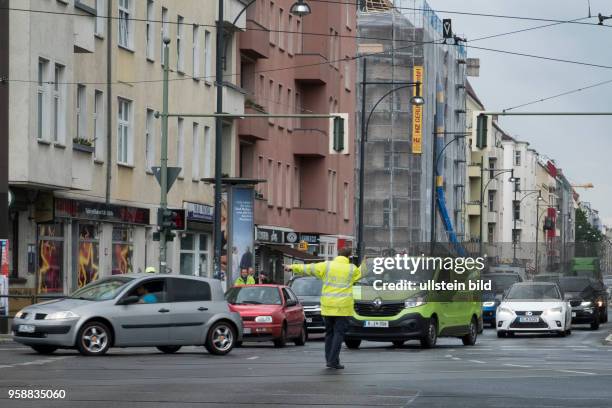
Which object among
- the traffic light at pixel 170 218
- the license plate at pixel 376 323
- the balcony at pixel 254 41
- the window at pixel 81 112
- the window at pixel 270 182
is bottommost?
the license plate at pixel 376 323

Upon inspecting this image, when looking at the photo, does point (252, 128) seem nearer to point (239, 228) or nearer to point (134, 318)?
point (239, 228)

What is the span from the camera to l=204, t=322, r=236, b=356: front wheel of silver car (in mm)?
28812

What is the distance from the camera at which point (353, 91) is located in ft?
263

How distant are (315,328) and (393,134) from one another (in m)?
56.1

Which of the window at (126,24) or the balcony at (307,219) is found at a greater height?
the window at (126,24)

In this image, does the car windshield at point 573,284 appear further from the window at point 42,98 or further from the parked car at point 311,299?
the window at point 42,98

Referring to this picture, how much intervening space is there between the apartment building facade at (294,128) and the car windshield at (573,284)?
1133 centimetres

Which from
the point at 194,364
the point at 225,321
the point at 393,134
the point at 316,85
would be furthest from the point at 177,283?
the point at 393,134

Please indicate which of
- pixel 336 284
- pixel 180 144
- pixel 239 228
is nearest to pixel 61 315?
pixel 336 284

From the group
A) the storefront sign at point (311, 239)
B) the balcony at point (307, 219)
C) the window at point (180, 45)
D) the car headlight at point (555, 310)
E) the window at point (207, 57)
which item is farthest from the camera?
the balcony at point (307, 219)

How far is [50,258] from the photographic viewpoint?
40719 millimetres

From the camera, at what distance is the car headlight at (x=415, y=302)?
3238 cm

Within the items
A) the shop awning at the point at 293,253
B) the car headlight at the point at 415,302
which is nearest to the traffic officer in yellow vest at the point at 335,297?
the car headlight at the point at 415,302

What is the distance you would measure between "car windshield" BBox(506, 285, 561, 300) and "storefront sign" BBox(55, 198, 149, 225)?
11.5 metres
